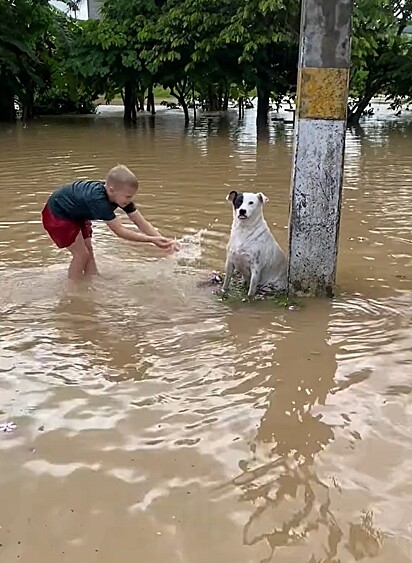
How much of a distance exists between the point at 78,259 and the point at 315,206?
2.38 meters

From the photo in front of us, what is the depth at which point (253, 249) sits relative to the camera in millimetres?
6242

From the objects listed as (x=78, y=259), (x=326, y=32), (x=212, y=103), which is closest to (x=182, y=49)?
(x=212, y=103)

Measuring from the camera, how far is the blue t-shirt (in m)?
6.27

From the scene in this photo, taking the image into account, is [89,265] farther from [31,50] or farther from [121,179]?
[31,50]

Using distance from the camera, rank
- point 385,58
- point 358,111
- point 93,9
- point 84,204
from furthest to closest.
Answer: point 93,9
point 358,111
point 385,58
point 84,204

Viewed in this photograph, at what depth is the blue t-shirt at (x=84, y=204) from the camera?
6266mm

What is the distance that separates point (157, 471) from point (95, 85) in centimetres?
2348

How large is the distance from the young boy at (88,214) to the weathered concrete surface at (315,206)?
126 cm

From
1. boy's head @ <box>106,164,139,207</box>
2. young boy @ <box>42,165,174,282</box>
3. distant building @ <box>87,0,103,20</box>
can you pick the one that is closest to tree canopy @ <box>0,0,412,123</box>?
distant building @ <box>87,0,103,20</box>

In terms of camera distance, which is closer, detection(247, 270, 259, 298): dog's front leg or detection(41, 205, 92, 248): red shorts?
detection(247, 270, 259, 298): dog's front leg

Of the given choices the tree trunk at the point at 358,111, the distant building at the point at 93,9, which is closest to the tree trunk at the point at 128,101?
the distant building at the point at 93,9

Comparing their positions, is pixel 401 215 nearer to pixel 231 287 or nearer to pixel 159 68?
pixel 231 287

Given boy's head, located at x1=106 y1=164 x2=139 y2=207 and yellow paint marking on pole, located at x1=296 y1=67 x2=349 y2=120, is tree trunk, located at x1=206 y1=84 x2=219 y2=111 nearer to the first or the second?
boy's head, located at x1=106 y1=164 x2=139 y2=207

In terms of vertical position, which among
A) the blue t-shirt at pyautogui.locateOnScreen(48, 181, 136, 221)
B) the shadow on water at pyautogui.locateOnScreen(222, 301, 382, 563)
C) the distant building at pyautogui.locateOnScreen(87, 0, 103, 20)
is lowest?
the shadow on water at pyautogui.locateOnScreen(222, 301, 382, 563)
